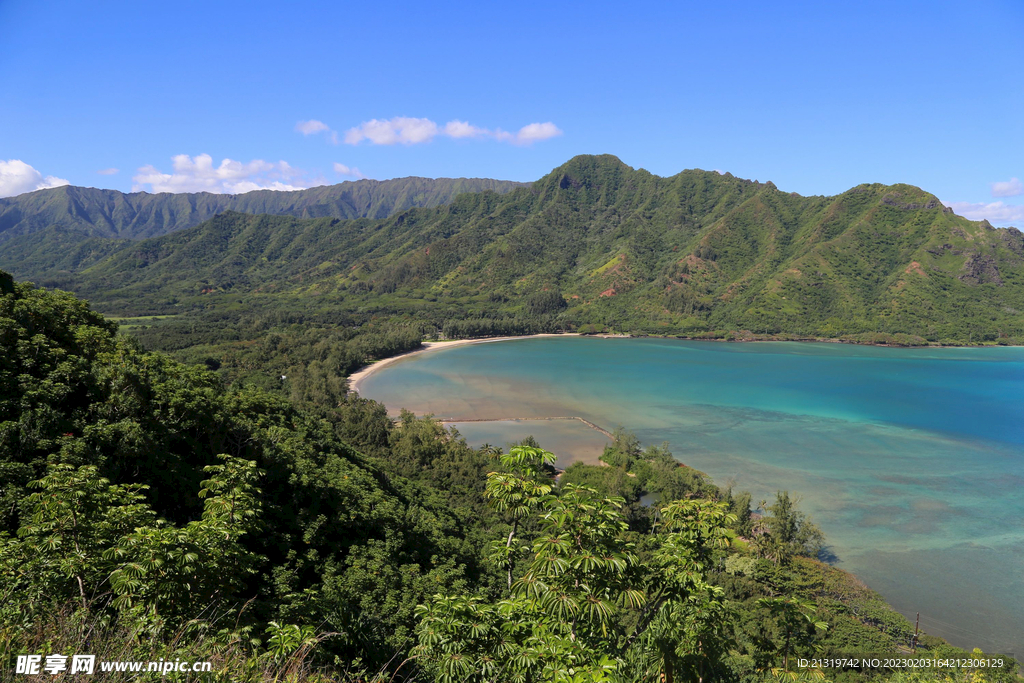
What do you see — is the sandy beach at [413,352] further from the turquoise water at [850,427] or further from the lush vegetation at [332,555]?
the lush vegetation at [332,555]

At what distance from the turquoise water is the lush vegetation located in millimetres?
6379

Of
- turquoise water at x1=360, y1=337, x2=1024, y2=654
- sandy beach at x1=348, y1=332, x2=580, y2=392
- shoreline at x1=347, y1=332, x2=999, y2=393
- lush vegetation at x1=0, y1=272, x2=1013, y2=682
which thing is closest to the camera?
lush vegetation at x1=0, y1=272, x2=1013, y2=682

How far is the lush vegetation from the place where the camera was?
6117 mm

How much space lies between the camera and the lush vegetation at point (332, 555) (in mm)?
6117

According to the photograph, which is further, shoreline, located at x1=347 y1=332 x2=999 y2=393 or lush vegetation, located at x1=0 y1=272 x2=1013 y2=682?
shoreline, located at x1=347 y1=332 x2=999 y2=393

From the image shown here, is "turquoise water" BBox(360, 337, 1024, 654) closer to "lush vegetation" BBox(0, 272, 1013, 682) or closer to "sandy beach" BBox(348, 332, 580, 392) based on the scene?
"sandy beach" BBox(348, 332, 580, 392)

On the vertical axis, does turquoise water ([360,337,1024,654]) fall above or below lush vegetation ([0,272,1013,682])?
below

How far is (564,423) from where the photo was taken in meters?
68.2

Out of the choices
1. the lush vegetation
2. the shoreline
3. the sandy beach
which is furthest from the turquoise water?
the lush vegetation

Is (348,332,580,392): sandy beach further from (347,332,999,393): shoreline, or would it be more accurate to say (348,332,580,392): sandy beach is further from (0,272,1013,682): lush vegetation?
(0,272,1013,682): lush vegetation

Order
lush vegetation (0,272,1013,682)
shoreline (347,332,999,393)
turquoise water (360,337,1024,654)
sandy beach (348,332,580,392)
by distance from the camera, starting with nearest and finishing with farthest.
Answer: lush vegetation (0,272,1013,682) → turquoise water (360,337,1024,654) → sandy beach (348,332,580,392) → shoreline (347,332,999,393)

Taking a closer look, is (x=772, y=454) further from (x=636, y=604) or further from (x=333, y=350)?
(x=333, y=350)

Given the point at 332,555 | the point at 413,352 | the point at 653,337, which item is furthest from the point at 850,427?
the point at 653,337

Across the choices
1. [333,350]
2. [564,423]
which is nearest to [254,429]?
[564,423]
